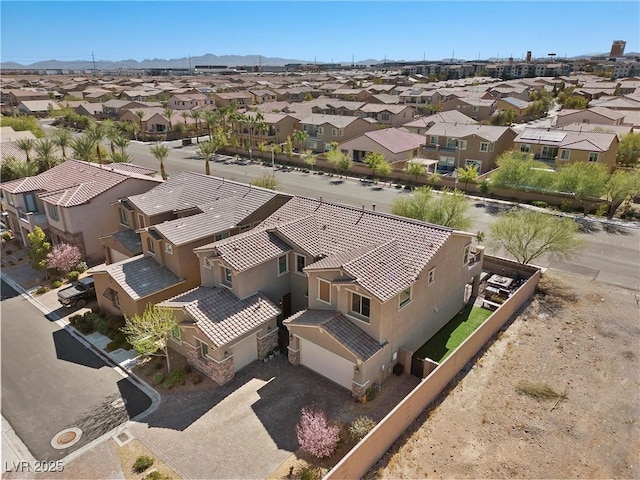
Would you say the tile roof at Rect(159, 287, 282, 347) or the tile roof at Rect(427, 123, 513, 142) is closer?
the tile roof at Rect(159, 287, 282, 347)

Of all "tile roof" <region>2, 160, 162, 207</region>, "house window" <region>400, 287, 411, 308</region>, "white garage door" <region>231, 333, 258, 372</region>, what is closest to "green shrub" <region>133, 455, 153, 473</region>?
"white garage door" <region>231, 333, 258, 372</region>

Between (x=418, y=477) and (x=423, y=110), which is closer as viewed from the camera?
(x=418, y=477)

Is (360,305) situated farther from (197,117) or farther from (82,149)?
(197,117)

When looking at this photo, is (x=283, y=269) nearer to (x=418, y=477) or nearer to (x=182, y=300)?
(x=182, y=300)

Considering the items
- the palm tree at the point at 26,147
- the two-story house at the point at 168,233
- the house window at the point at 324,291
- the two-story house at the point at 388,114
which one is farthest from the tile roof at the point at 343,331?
the two-story house at the point at 388,114

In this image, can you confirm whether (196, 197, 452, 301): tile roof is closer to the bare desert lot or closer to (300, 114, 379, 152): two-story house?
the bare desert lot

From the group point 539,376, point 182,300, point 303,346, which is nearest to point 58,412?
point 182,300

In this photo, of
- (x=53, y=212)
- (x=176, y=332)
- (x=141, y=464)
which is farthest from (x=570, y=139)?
(x=141, y=464)
